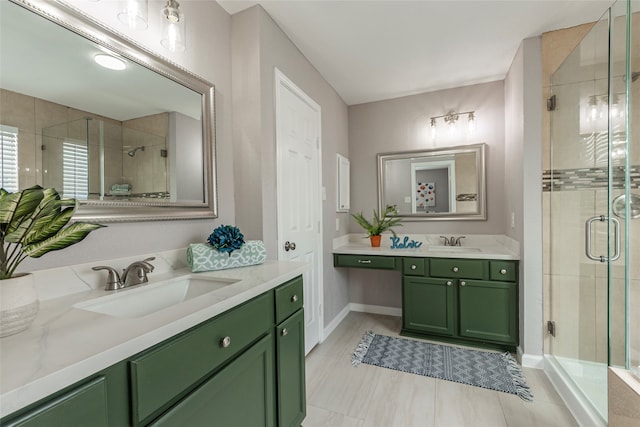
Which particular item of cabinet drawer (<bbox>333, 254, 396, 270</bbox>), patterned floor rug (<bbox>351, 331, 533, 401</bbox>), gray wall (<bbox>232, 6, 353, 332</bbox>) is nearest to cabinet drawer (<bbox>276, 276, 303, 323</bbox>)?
gray wall (<bbox>232, 6, 353, 332</bbox>)

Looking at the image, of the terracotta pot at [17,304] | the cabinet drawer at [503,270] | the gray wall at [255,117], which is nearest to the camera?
the terracotta pot at [17,304]

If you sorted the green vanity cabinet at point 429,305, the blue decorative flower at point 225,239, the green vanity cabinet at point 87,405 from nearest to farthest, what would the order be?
the green vanity cabinet at point 87,405, the blue decorative flower at point 225,239, the green vanity cabinet at point 429,305

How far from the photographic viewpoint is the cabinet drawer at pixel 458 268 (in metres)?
2.29

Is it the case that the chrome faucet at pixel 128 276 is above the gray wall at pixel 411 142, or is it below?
below

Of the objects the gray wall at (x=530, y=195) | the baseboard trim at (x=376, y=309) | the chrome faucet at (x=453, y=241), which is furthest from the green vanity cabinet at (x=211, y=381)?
the chrome faucet at (x=453, y=241)

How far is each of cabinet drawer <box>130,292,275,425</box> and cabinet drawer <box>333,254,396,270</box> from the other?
1.73 metres

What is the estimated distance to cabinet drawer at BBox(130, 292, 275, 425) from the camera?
657 millimetres

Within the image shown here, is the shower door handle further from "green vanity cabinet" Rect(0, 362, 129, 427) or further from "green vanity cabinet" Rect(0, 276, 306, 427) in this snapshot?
"green vanity cabinet" Rect(0, 362, 129, 427)

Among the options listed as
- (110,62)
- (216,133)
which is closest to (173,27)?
(110,62)

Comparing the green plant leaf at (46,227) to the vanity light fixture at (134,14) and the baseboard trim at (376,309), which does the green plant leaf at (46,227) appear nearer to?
the vanity light fixture at (134,14)

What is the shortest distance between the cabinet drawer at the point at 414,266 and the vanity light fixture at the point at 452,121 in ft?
4.39

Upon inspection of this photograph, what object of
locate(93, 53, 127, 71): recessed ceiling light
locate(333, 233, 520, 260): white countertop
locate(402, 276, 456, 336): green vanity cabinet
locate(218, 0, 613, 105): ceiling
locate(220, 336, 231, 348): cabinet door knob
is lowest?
locate(402, 276, 456, 336): green vanity cabinet

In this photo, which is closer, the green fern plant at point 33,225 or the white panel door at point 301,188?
the green fern plant at point 33,225

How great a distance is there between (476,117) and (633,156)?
155 centimetres
